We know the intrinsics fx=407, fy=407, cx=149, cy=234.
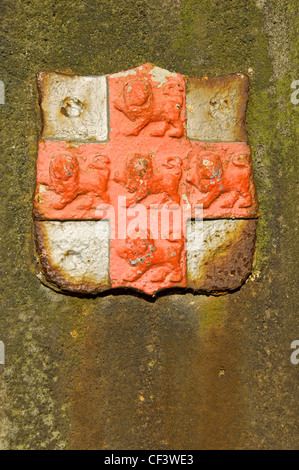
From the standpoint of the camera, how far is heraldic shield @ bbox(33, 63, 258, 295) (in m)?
1.29

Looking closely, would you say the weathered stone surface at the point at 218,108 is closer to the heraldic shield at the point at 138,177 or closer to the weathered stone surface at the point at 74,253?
the heraldic shield at the point at 138,177

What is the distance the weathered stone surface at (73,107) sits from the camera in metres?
1.29

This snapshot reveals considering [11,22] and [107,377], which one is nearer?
[11,22]

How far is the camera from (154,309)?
141 centimetres

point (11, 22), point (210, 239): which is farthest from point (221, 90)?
point (11, 22)

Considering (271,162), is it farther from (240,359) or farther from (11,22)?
(11,22)

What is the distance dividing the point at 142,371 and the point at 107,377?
12cm

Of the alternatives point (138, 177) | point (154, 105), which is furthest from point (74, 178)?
point (154, 105)

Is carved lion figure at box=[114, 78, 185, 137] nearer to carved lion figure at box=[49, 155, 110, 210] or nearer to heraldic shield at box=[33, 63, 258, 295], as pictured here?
heraldic shield at box=[33, 63, 258, 295]

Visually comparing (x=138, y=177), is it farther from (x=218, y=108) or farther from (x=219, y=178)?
Result: (x=218, y=108)

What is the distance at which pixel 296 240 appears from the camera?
1.46m

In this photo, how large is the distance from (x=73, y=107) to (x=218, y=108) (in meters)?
0.48

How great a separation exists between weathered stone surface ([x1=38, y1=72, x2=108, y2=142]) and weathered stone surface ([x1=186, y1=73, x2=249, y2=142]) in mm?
291

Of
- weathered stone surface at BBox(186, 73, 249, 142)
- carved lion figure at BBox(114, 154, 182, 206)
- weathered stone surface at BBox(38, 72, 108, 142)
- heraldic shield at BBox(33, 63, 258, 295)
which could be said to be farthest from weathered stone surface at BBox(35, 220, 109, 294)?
weathered stone surface at BBox(186, 73, 249, 142)
